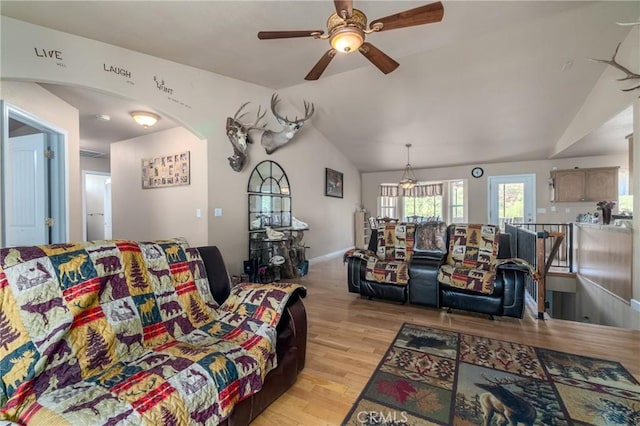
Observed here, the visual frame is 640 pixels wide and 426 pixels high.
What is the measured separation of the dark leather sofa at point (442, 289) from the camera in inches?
111

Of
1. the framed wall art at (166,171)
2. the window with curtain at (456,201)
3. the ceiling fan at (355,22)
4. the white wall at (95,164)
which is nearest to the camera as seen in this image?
the ceiling fan at (355,22)

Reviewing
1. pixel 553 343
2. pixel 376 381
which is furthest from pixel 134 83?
pixel 553 343

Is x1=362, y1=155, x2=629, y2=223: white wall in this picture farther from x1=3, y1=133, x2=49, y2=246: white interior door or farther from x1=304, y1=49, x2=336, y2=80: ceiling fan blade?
x1=3, y1=133, x2=49, y2=246: white interior door

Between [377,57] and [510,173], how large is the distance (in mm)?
6233

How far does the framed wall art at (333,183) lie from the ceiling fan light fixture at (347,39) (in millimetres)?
4300

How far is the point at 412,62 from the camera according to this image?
13.3 feet

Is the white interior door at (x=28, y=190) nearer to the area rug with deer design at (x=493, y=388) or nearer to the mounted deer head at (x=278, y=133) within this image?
the mounted deer head at (x=278, y=133)

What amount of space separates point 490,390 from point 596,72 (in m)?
5.01

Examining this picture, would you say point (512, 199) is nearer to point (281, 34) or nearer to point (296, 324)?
point (281, 34)

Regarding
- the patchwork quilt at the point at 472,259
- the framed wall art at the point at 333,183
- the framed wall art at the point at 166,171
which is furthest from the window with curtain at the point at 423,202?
the framed wall art at the point at 166,171

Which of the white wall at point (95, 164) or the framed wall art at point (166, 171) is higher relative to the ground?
the white wall at point (95, 164)

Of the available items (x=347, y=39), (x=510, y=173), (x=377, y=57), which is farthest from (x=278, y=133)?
(x=510, y=173)

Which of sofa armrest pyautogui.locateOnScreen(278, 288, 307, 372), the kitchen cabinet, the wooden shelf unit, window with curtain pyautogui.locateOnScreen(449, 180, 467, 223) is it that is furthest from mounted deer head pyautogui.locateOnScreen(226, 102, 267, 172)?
the kitchen cabinet

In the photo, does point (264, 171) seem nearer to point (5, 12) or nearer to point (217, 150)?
point (217, 150)
